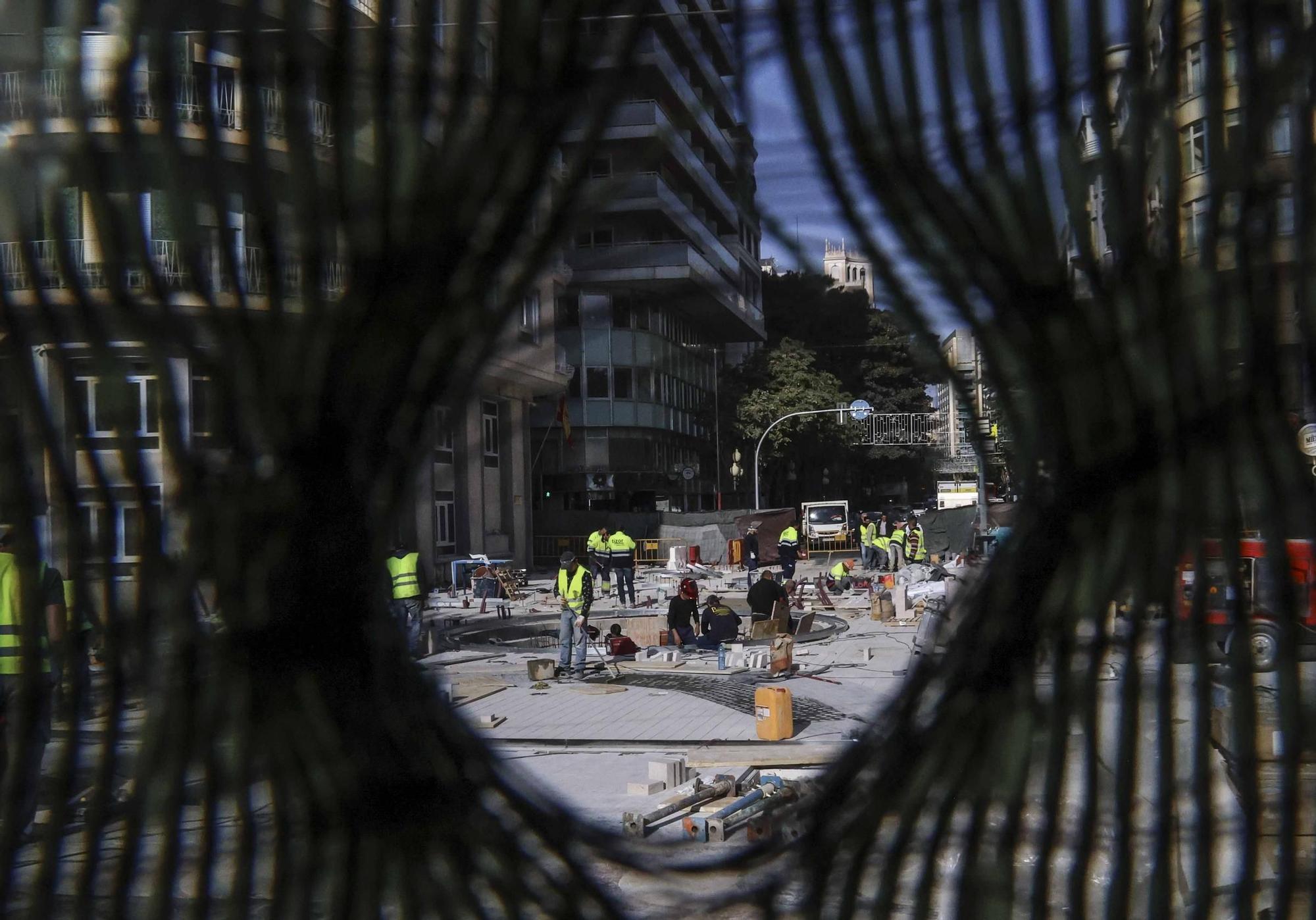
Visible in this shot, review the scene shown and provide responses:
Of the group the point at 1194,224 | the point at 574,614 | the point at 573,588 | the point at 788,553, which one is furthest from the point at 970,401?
the point at 788,553

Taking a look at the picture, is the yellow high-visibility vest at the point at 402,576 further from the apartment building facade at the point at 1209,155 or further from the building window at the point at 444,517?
the apartment building facade at the point at 1209,155

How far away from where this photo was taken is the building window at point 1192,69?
1320mm

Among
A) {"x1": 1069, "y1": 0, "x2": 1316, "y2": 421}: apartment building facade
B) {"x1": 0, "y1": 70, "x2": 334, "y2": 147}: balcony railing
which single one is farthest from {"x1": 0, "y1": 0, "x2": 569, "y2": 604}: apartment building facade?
{"x1": 1069, "y1": 0, "x2": 1316, "y2": 421}: apartment building facade

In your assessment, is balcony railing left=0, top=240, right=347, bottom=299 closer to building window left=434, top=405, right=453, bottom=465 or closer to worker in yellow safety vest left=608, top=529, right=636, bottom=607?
building window left=434, top=405, right=453, bottom=465

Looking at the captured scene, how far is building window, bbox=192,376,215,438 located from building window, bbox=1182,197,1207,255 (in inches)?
40.8

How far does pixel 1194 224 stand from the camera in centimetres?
130

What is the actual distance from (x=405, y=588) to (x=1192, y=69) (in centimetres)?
102

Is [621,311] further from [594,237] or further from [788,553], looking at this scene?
[788,553]

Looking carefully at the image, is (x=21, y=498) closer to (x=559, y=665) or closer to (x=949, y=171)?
(x=949, y=171)

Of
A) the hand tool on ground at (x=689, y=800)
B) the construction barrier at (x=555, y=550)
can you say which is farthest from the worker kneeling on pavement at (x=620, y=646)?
the hand tool on ground at (x=689, y=800)

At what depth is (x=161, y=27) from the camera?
1.27 meters

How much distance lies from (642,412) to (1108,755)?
0.66 meters

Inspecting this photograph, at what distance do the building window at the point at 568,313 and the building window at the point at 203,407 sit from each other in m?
0.36

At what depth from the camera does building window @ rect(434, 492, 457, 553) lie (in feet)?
4.73
